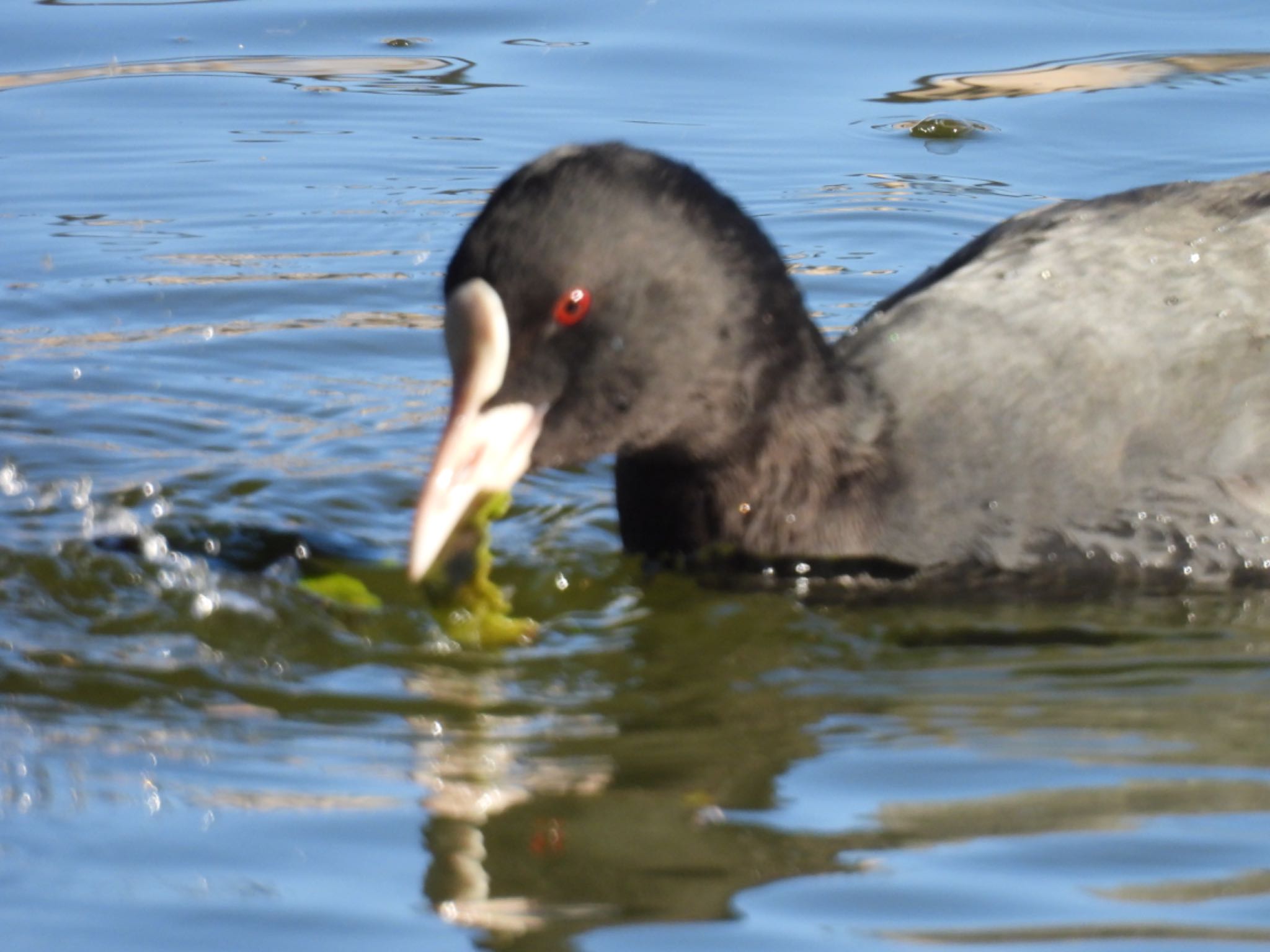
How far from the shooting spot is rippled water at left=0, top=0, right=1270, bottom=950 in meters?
2.98

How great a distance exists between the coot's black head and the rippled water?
1.20 feet

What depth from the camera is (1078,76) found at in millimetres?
7820

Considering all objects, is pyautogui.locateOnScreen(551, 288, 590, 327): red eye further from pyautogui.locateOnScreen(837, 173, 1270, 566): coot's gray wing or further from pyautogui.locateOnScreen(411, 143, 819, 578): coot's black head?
pyautogui.locateOnScreen(837, 173, 1270, 566): coot's gray wing

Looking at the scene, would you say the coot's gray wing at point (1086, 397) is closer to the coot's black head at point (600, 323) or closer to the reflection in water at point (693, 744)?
the reflection in water at point (693, 744)

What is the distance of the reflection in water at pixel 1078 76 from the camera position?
7641mm

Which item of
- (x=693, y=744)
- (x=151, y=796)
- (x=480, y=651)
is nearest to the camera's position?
(x=151, y=796)

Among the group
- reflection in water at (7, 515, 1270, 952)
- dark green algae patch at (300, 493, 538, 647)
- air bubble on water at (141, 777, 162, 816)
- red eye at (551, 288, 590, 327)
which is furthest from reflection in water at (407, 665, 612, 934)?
red eye at (551, 288, 590, 327)

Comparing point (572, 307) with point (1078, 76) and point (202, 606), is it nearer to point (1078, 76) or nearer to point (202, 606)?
point (202, 606)

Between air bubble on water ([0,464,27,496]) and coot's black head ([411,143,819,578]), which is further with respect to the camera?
air bubble on water ([0,464,27,496])

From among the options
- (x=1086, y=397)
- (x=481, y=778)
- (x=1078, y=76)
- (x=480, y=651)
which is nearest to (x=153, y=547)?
(x=480, y=651)

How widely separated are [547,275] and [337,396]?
1.90 m

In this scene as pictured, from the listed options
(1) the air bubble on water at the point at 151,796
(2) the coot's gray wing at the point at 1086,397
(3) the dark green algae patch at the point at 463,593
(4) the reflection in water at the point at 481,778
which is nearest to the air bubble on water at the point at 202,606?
(3) the dark green algae patch at the point at 463,593

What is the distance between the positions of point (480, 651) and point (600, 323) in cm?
62

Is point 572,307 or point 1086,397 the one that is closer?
point 572,307
